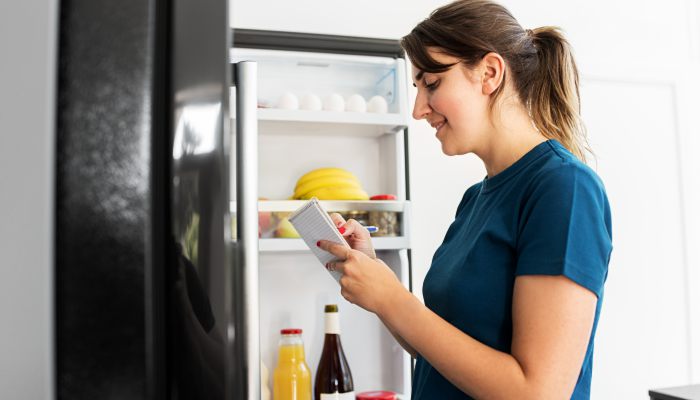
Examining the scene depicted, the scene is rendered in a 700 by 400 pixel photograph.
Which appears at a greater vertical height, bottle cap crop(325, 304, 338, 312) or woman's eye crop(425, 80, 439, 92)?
woman's eye crop(425, 80, 439, 92)

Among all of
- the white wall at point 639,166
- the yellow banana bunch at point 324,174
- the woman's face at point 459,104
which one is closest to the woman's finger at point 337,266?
the woman's face at point 459,104

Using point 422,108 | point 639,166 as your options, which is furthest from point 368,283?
point 639,166

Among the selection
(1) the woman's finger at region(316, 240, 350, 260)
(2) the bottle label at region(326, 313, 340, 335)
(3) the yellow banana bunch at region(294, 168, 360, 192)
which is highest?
(3) the yellow banana bunch at region(294, 168, 360, 192)

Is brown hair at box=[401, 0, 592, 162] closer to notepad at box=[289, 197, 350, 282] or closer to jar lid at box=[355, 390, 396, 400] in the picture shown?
notepad at box=[289, 197, 350, 282]

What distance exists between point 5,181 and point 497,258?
2.59 feet

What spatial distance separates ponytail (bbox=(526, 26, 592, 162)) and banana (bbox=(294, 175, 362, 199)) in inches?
29.8

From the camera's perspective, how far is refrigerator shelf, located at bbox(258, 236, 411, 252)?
169cm

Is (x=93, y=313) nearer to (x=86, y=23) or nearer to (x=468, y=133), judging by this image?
(x=86, y=23)

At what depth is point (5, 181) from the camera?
27cm

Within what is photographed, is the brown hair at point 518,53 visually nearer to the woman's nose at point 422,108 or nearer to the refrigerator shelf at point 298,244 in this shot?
the woman's nose at point 422,108

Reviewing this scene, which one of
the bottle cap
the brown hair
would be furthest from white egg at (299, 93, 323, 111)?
the brown hair

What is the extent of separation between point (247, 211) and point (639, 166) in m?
1.99

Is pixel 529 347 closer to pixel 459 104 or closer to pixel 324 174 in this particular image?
pixel 459 104

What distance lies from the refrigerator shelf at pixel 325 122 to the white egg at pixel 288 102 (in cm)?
2
